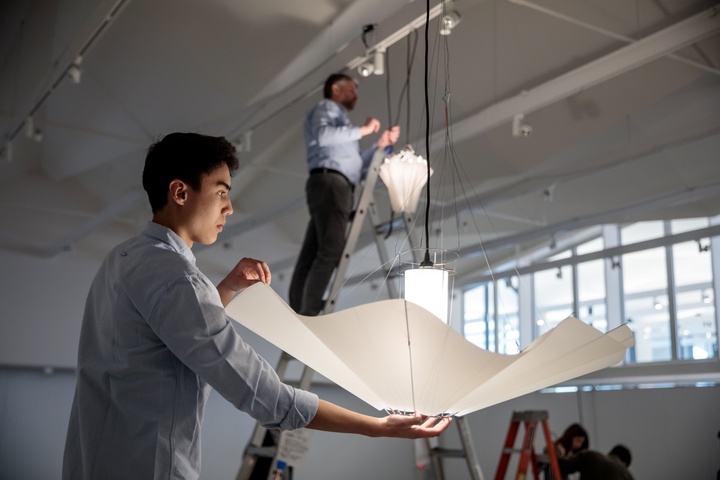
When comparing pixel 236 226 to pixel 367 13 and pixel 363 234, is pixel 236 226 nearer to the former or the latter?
pixel 363 234

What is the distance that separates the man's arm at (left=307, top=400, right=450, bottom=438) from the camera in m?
1.43

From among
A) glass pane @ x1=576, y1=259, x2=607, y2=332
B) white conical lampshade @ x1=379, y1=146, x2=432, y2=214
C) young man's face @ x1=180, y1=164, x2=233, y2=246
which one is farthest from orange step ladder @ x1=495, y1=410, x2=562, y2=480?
glass pane @ x1=576, y1=259, x2=607, y2=332

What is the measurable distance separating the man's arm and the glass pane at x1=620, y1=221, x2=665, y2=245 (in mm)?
9625

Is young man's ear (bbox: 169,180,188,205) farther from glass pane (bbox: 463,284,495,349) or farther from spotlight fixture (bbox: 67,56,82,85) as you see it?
glass pane (bbox: 463,284,495,349)

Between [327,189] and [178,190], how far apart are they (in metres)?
2.64

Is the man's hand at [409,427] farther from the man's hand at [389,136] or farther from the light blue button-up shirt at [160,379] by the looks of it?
the man's hand at [389,136]

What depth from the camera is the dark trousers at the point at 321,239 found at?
4.09 m

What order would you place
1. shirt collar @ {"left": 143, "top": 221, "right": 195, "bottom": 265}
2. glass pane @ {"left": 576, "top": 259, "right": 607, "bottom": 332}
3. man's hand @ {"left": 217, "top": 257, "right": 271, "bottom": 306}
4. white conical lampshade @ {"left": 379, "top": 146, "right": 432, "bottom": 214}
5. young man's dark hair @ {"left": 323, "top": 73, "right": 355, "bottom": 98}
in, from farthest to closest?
glass pane @ {"left": 576, "top": 259, "right": 607, "bottom": 332}, young man's dark hair @ {"left": 323, "top": 73, "right": 355, "bottom": 98}, white conical lampshade @ {"left": 379, "top": 146, "right": 432, "bottom": 214}, man's hand @ {"left": 217, "top": 257, "right": 271, "bottom": 306}, shirt collar @ {"left": 143, "top": 221, "right": 195, "bottom": 265}

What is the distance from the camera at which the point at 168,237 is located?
4.99 feet

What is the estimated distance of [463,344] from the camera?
1.52m

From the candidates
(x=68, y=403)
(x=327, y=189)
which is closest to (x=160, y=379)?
(x=327, y=189)

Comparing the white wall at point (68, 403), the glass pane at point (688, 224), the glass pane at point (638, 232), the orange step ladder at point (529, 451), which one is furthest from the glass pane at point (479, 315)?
the orange step ladder at point (529, 451)

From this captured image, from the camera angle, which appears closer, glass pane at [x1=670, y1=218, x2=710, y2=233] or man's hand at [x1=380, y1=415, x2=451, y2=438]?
man's hand at [x1=380, y1=415, x2=451, y2=438]

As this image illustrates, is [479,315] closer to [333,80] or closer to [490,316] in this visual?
[490,316]
